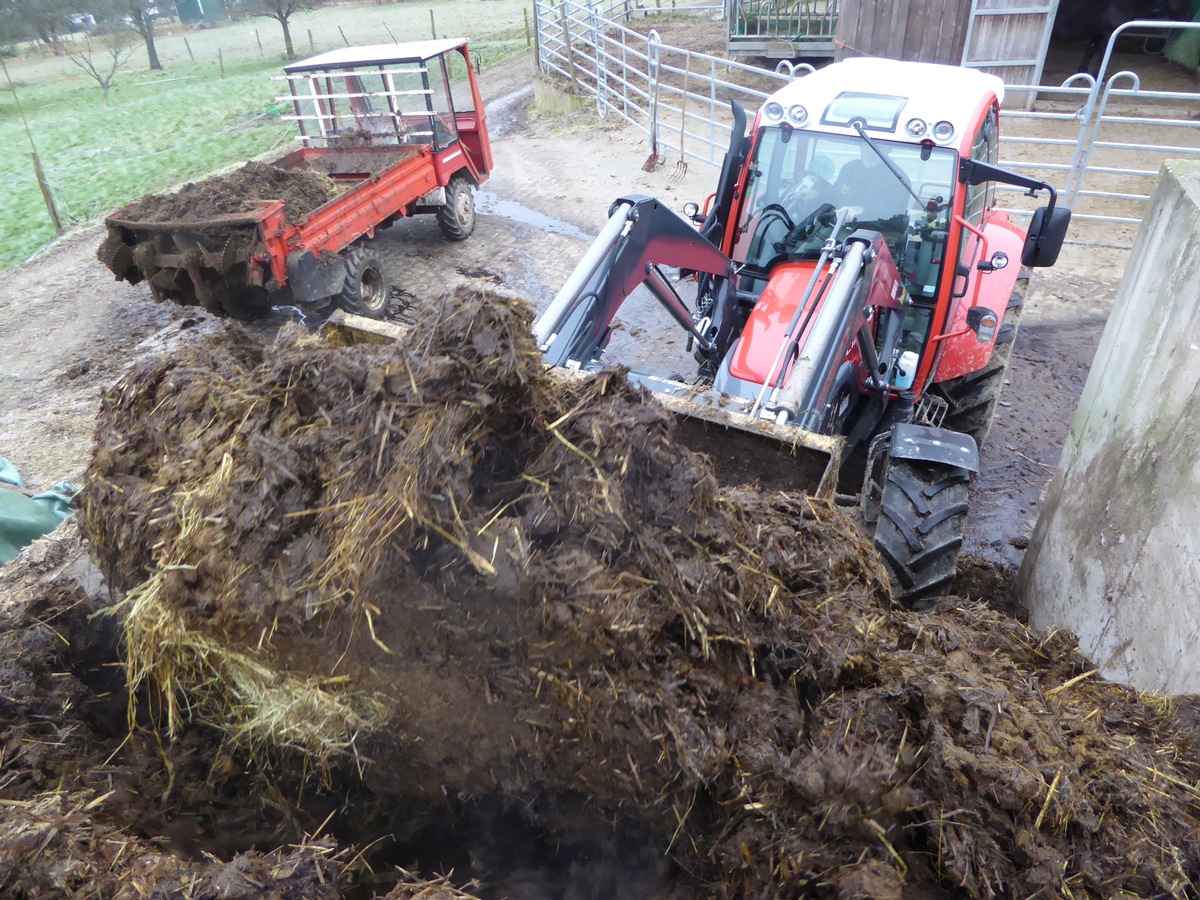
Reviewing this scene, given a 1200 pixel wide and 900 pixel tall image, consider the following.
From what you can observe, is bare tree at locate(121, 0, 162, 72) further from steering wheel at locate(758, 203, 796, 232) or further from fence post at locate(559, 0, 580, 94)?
steering wheel at locate(758, 203, 796, 232)

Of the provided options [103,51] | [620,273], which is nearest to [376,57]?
[620,273]

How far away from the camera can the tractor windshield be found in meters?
4.81

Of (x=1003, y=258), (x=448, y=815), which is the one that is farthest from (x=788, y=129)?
(x=448, y=815)

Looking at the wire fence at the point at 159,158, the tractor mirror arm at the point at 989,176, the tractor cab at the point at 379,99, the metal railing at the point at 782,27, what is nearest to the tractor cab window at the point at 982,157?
the tractor mirror arm at the point at 989,176

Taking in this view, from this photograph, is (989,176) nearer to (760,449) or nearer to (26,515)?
(760,449)

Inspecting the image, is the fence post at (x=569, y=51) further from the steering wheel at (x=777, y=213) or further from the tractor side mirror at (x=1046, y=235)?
Answer: the tractor side mirror at (x=1046, y=235)

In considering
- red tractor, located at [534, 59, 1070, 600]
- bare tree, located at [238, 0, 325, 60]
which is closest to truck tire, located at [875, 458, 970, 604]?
red tractor, located at [534, 59, 1070, 600]

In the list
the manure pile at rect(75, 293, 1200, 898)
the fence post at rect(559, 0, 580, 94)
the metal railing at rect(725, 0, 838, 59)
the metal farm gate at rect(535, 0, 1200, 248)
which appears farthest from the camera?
the fence post at rect(559, 0, 580, 94)

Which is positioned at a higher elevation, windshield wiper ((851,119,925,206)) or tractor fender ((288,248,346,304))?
windshield wiper ((851,119,925,206))

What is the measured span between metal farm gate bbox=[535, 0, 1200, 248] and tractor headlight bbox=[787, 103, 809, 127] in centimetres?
317

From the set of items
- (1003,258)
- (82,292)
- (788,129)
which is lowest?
(82,292)

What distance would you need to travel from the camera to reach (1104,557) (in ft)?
12.3

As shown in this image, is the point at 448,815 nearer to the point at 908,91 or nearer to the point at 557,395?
the point at 557,395

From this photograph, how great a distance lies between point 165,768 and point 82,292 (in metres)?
9.67
